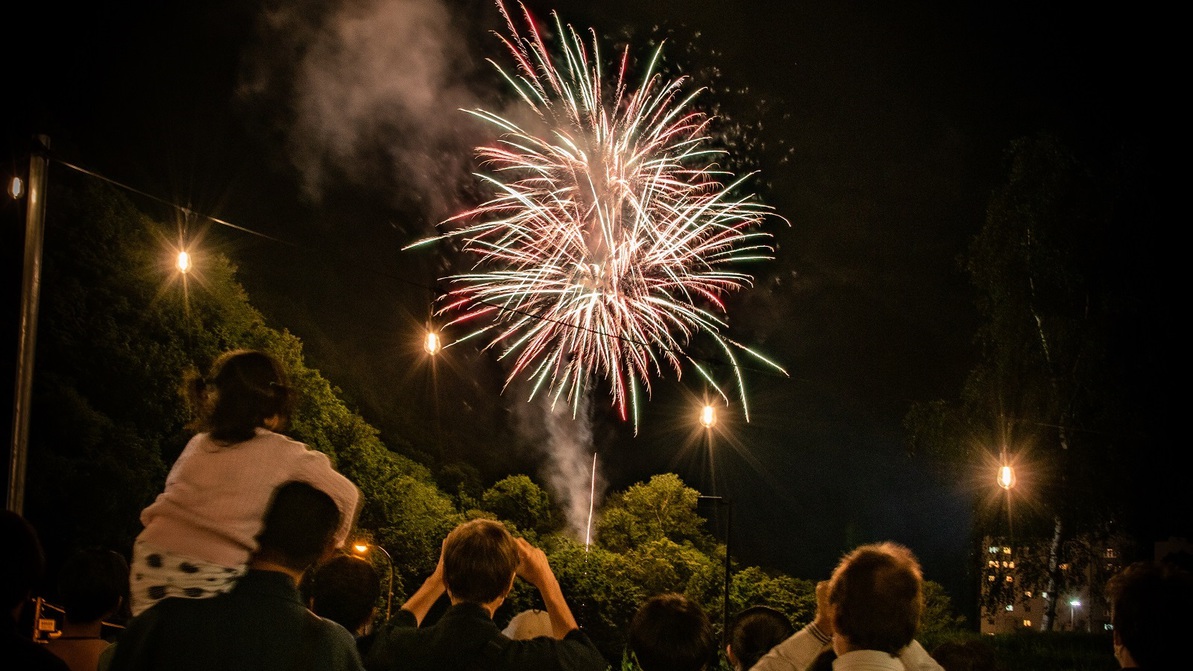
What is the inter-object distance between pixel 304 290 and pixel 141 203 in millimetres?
9131

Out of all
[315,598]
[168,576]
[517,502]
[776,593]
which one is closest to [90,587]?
[315,598]

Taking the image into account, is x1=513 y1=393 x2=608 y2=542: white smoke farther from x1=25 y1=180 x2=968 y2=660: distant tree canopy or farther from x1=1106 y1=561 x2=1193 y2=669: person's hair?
A: x1=1106 y1=561 x2=1193 y2=669: person's hair

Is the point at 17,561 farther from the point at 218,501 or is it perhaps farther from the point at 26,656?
the point at 218,501

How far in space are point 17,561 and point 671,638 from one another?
2.16 meters

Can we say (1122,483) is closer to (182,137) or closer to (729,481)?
(182,137)

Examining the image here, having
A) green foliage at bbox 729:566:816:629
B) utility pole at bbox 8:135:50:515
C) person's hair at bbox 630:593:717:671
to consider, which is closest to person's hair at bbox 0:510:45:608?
person's hair at bbox 630:593:717:671

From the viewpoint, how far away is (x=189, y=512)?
2311mm

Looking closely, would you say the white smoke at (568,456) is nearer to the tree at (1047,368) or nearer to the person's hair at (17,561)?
the tree at (1047,368)

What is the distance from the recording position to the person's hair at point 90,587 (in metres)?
3.72

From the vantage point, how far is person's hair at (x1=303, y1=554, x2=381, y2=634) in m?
4.06

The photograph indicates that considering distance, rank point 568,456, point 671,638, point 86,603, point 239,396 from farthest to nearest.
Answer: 1. point 568,456
2. point 86,603
3. point 671,638
4. point 239,396

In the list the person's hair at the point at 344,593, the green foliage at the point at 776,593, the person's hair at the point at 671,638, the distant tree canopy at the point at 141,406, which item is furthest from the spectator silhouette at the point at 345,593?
the green foliage at the point at 776,593

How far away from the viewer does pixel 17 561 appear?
280cm

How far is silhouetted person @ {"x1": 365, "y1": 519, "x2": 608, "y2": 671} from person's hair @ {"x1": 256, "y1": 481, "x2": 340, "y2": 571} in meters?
1.08
